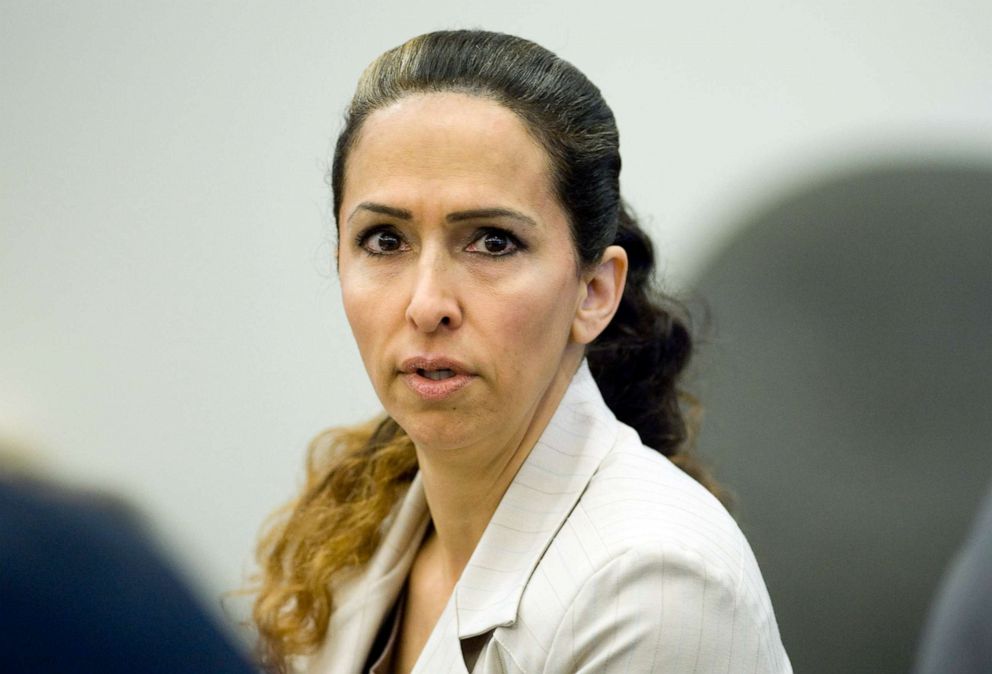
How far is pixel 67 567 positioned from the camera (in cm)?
43

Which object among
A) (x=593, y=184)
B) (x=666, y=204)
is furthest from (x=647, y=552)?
(x=666, y=204)

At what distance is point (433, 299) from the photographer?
1.03m

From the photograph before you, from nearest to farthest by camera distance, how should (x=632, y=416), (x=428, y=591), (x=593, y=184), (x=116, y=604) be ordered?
(x=116, y=604) → (x=593, y=184) → (x=428, y=591) → (x=632, y=416)

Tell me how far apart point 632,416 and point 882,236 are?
552 millimetres

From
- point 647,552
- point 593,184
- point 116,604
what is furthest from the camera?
point 593,184

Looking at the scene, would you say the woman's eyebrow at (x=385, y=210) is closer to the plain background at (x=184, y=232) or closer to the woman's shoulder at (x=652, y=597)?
the woman's shoulder at (x=652, y=597)

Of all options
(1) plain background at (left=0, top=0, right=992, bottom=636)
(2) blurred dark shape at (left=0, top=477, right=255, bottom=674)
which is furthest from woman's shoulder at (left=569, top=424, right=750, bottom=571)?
(1) plain background at (left=0, top=0, right=992, bottom=636)

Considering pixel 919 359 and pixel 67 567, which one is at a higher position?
pixel 67 567

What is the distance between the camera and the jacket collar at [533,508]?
107 cm

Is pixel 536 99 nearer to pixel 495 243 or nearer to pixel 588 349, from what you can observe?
pixel 495 243

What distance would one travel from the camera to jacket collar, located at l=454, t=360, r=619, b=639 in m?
1.07

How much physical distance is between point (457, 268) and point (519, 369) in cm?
10

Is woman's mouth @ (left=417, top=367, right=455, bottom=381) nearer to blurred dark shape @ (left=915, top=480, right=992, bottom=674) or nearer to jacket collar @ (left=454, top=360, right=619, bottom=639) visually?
jacket collar @ (left=454, top=360, right=619, bottom=639)

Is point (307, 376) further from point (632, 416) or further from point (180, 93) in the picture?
point (632, 416)
